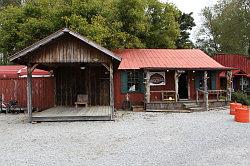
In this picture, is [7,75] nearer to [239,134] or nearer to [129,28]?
[129,28]

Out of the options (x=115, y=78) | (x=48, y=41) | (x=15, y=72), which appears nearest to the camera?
(x=48, y=41)

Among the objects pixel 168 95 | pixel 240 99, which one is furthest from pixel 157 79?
pixel 240 99

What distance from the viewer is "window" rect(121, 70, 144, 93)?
78.4 ft

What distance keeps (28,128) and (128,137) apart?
15.4ft

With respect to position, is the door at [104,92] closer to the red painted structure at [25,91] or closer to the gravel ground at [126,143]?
the red painted structure at [25,91]

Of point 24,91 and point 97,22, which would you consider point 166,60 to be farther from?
point 24,91

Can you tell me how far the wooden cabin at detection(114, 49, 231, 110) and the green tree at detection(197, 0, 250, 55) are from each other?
18454 millimetres

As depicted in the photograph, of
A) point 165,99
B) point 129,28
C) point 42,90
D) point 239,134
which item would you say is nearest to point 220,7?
point 129,28

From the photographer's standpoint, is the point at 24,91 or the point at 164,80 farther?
the point at 164,80

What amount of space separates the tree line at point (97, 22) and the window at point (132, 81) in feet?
9.53

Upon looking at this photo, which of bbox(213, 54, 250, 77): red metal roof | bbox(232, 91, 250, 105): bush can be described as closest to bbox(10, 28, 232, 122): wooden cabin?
bbox(232, 91, 250, 105): bush

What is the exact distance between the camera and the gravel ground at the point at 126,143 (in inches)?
353

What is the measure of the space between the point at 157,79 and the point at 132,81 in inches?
65.6

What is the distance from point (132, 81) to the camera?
24234mm
